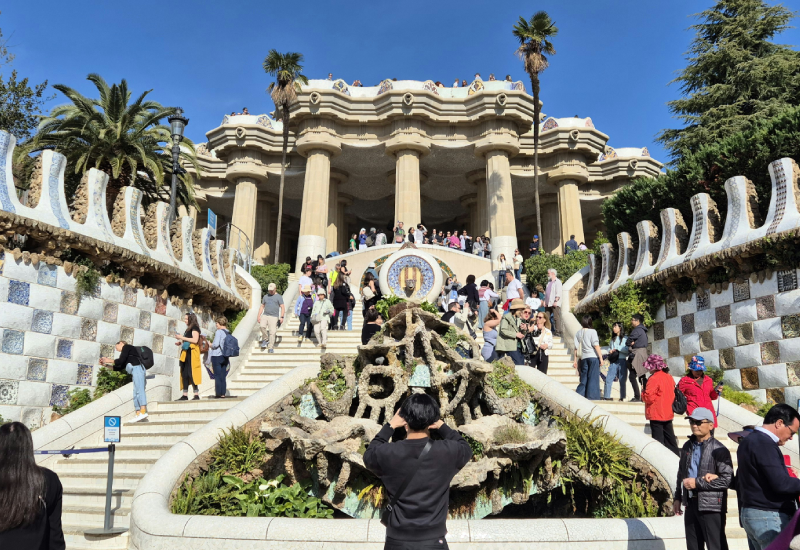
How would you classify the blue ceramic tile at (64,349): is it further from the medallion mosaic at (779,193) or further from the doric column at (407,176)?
the doric column at (407,176)

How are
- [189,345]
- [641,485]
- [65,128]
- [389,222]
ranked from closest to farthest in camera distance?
[641,485], [189,345], [65,128], [389,222]

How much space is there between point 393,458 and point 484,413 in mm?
5413

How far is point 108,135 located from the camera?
713 inches

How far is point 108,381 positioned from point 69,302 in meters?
1.65

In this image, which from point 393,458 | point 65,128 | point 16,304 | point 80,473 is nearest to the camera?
point 393,458

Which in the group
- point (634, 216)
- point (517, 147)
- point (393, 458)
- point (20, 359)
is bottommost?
point (393, 458)

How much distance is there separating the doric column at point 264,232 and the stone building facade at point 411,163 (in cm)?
9

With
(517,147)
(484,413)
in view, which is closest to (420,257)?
(484,413)

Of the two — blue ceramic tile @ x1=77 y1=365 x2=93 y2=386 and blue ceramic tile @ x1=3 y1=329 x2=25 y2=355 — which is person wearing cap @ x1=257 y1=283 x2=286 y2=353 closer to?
blue ceramic tile @ x1=77 y1=365 x2=93 y2=386

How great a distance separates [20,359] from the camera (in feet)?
33.0

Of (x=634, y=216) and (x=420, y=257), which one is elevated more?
(x=634, y=216)

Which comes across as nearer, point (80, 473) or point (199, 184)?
point (80, 473)

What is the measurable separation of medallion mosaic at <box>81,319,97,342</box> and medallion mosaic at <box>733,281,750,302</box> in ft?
39.5

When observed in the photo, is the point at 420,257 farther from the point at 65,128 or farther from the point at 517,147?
the point at 517,147
